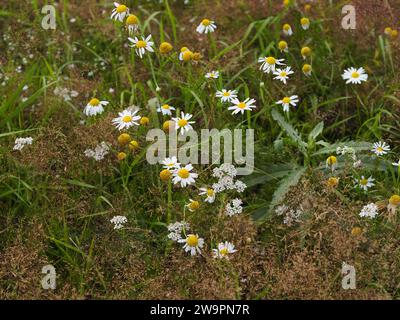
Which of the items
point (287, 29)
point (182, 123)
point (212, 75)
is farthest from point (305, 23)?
point (182, 123)

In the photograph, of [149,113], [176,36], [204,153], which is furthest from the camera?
[176,36]

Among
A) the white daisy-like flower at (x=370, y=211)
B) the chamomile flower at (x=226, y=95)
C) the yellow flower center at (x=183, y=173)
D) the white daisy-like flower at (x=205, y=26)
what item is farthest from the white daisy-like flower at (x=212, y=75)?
the white daisy-like flower at (x=370, y=211)

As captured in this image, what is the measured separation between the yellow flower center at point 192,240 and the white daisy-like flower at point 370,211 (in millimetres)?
559

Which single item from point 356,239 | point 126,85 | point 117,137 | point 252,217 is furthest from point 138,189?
point 356,239

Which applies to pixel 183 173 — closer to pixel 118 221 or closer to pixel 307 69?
pixel 118 221

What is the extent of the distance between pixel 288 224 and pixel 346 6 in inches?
57.9

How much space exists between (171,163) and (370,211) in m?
0.71

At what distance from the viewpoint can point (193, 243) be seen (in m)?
2.51

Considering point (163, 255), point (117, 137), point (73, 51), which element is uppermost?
point (73, 51)

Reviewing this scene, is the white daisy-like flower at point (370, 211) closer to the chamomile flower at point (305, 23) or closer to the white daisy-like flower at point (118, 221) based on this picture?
the white daisy-like flower at point (118, 221)

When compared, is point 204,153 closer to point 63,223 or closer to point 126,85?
point 63,223

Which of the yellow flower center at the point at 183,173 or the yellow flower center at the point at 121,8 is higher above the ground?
the yellow flower center at the point at 121,8

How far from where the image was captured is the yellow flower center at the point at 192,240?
98.5 inches

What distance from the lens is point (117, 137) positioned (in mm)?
2859
